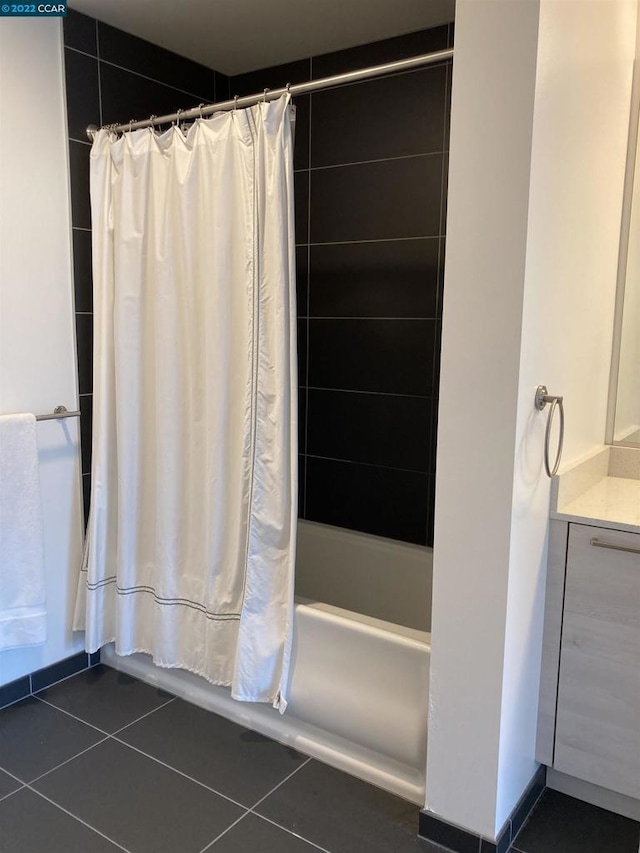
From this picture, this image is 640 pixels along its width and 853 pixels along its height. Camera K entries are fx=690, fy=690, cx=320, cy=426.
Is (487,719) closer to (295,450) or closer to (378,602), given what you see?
(295,450)

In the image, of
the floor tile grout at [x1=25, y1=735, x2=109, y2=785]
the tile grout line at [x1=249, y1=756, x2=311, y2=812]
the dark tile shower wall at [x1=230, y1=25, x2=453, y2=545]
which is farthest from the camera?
the dark tile shower wall at [x1=230, y1=25, x2=453, y2=545]

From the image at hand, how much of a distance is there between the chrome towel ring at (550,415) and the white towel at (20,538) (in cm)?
157

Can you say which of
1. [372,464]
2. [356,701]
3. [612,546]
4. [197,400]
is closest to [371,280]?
[372,464]

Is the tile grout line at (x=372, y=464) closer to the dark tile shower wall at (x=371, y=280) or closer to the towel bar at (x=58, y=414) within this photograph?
the dark tile shower wall at (x=371, y=280)

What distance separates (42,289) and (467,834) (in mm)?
2059

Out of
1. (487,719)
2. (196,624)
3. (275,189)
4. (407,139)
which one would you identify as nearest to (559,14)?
(275,189)

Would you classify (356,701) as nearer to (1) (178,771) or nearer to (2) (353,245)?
(1) (178,771)

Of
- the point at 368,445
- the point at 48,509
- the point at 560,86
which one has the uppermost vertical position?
the point at 560,86

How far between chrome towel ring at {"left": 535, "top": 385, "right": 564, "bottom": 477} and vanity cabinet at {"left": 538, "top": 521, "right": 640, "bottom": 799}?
16 cm

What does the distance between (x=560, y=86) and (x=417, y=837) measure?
6.11 ft

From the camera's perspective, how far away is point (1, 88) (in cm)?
215

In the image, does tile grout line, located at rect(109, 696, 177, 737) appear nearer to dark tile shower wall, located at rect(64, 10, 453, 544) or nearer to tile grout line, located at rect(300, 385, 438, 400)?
dark tile shower wall, located at rect(64, 10, 453, 544)

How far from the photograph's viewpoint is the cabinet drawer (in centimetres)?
171

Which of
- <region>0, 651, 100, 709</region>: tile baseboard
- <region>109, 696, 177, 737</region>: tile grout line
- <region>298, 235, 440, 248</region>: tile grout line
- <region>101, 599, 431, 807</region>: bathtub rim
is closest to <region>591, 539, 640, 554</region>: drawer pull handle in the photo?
<region>101, 599, 431, 807</region>: bathtub rim
